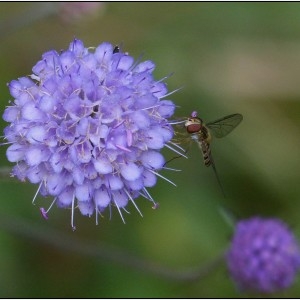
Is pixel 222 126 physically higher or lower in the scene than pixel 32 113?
lower

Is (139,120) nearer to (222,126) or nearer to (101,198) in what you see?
(101,198)

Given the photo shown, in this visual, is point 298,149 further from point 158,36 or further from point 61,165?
point 61,165

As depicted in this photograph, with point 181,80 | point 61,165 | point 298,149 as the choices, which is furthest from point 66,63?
point 298,149

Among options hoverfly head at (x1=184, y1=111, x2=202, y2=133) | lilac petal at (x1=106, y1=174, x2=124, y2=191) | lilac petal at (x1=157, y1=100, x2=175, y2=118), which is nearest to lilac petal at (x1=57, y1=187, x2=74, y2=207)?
lilac petal at (x1=106, y1=174, x2=124, y2=191)

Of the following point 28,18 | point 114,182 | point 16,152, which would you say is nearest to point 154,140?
point 114,182

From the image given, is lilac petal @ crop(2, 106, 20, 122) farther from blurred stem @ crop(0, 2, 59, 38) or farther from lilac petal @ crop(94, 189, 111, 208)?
blurred stem @ crop(0, 2, 59, 38)

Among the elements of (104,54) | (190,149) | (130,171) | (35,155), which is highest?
(104,54)
